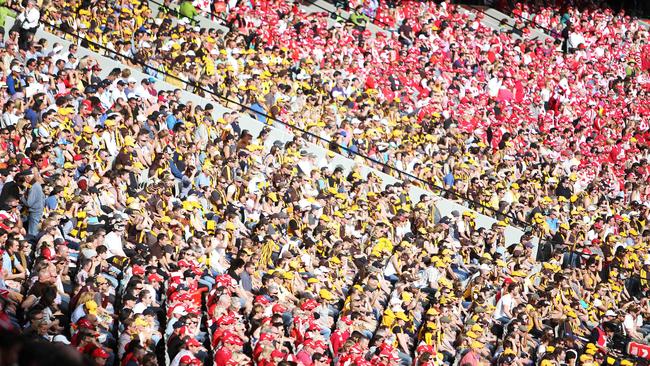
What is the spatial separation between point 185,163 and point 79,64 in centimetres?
308

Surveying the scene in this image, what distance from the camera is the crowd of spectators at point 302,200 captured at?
13.7 m

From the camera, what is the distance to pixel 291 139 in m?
21.0

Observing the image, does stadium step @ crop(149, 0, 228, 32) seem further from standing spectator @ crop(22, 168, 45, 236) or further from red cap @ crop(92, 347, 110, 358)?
red cap @ crop(92, 347, 110, 358)

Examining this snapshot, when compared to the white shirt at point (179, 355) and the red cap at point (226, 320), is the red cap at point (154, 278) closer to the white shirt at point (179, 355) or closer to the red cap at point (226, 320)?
the red cap at point (226, 320)

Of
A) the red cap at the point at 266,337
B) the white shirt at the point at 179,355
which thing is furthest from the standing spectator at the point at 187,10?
the white shirt at the point at 179,355

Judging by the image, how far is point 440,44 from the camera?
2872 centimetres

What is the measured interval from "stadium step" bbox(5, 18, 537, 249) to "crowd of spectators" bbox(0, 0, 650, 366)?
0.54ft

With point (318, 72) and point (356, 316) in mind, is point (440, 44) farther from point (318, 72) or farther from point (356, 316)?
point (356, 316)

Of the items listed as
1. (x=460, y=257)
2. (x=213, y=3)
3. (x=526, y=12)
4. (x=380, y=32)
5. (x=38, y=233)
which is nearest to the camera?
(x=38, y=233)

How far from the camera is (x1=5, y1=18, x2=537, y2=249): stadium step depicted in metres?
20.4

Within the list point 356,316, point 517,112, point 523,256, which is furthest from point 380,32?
point 356,316

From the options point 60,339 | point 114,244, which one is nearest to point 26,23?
point 114,244

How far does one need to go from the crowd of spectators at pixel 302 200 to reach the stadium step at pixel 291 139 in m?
0.17

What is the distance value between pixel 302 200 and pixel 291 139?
2.61 meters
